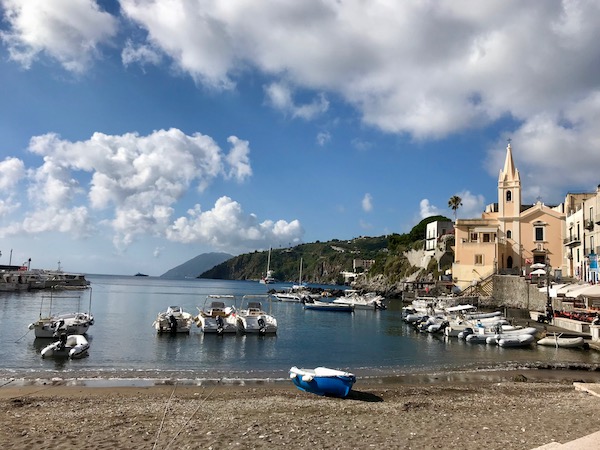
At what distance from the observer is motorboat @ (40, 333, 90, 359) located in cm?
2455

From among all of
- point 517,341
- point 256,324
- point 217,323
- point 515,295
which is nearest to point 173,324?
point 217,323

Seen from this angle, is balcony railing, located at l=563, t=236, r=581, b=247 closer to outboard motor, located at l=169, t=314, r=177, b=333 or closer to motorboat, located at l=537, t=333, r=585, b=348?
motorboat, located at l=537, t=333, r=585, b=348

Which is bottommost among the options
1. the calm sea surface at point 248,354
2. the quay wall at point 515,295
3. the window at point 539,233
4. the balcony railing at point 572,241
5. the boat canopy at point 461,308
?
the calm sea surface at point 248,354

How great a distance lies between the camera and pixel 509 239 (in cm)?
6631

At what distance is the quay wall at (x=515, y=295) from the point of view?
5216 centimetres

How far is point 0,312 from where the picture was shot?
49.0 meters

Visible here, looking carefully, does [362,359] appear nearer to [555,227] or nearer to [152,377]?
[152,377]

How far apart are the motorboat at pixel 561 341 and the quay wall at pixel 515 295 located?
70.6ft

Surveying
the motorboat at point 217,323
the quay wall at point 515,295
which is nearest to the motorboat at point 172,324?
the motorboat at point 217,323

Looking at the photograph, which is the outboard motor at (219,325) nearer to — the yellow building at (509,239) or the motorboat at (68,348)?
the motorboat at (68,348)

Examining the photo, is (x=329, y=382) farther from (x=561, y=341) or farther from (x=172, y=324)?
(x=172, y=324)

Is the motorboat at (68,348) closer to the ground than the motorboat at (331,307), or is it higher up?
closer to the ground

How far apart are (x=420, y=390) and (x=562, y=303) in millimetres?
33396

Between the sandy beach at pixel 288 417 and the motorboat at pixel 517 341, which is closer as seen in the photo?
the sandy beach at pixel 288 417
